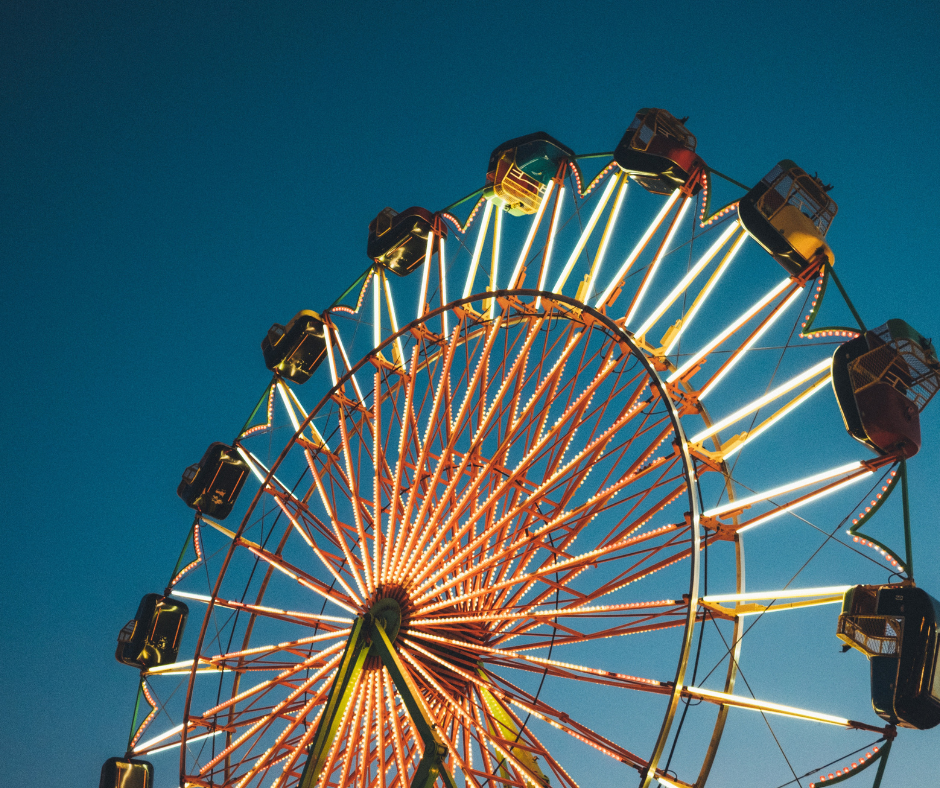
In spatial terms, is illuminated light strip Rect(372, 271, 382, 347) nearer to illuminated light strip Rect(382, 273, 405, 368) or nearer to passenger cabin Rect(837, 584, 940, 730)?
illuminated light strip Rect(382, 273, 405, 368)

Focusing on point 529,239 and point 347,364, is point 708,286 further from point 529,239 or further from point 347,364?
point 347,364

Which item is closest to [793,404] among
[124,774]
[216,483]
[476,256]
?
[476,256]

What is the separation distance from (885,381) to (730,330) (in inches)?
74.1

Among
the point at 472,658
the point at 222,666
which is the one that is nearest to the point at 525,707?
the point at 472,658

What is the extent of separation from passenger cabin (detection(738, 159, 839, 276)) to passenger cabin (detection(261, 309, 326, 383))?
27.7 feet

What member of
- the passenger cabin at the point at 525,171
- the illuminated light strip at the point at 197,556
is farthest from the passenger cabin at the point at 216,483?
the passenger cabin at the point at 525,171

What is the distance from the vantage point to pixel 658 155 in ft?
42.9

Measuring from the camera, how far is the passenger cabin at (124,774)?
14.9 m

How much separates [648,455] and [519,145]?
Answer: 698 centimetres

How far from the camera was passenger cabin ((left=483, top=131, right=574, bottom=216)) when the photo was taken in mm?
14820

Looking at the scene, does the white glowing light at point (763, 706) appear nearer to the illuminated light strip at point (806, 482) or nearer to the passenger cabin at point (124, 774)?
the illuminated light strip at point (806, 482)

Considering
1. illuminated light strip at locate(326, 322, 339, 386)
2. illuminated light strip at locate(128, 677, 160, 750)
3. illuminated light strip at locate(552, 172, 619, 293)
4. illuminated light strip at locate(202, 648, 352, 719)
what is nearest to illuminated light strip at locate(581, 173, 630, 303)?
illuminated light strip at locate(552, 172, 619, 293)

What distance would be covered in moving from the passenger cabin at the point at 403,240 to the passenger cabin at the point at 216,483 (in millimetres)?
4693

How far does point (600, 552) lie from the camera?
10.3 metres
